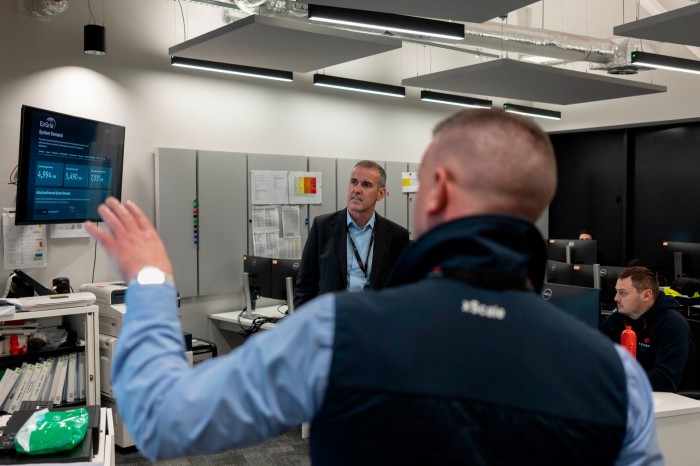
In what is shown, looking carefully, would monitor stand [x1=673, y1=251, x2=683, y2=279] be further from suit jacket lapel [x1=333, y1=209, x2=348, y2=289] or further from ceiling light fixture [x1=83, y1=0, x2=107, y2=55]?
ceiling light fixture [x1=83, y1=0, x2=107, y2=55]

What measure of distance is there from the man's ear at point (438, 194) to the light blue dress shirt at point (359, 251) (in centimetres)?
267

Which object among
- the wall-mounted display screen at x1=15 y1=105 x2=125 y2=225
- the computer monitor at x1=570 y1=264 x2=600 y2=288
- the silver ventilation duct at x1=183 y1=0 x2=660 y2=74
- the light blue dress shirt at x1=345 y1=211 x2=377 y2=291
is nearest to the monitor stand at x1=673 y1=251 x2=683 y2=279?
the computer monitor at x1=570 y1=264 x2=600 y2=288

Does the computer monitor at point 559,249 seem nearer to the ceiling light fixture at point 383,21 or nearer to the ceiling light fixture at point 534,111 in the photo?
the ceiling light fixture at point 534,111

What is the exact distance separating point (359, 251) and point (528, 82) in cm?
340

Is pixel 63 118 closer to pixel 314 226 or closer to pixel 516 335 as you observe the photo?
pixel 314 226

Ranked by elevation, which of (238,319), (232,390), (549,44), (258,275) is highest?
(549,44)

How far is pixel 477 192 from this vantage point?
0.90 m

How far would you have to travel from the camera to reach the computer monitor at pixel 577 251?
6953 millimetres

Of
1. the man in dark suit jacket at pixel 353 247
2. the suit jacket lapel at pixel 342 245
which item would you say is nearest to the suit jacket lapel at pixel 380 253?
the man in dark suit jacket at pixel 353 247

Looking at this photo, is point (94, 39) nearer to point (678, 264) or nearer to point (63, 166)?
point (63, 166)

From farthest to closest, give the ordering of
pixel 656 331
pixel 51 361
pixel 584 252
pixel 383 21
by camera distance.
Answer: pixel 584 252, pixel 383 21, pixel 51 361, pixel 656 331

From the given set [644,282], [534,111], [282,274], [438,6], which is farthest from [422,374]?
[534,111]

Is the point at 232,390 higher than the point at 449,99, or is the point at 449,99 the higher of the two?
the point at 449,99

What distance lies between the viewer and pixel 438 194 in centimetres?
91
